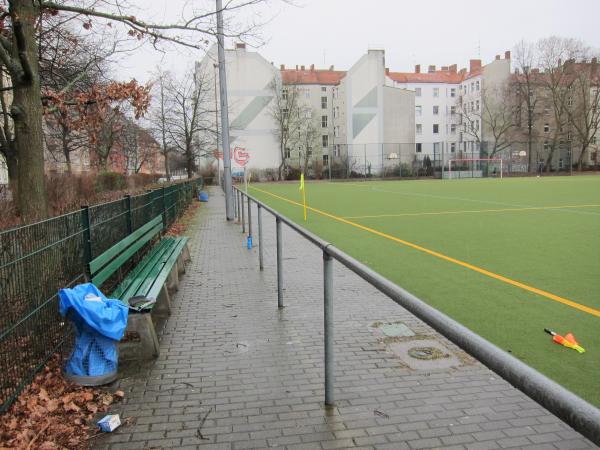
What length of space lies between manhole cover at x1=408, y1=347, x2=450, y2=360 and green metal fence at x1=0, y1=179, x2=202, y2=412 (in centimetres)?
309

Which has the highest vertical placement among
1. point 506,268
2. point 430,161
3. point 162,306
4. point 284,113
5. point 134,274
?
point 284,113

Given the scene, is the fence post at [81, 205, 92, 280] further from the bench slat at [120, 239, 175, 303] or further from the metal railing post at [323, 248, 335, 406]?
the metal railing post at [323, 248, 335, 406]

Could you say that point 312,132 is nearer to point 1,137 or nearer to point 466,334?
point 1,137

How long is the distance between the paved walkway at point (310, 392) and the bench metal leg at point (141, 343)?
133mm

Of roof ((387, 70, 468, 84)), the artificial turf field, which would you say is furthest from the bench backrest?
roof ((387, 70, 468, 84))

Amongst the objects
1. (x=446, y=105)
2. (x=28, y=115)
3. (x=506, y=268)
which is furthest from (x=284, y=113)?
(x=28, y=115)

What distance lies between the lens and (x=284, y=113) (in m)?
70.1

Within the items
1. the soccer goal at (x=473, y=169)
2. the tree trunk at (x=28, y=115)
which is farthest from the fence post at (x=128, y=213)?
the soccer goal at (x=473, y=169)

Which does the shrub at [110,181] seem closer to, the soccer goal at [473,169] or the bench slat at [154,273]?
the bench slat at [154,273]

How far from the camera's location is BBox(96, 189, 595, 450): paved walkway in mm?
3250

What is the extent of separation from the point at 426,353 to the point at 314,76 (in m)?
85.5

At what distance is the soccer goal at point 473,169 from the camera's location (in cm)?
6044

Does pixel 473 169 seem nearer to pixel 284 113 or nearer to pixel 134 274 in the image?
pixel 284 113

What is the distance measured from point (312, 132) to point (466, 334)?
247 feet
